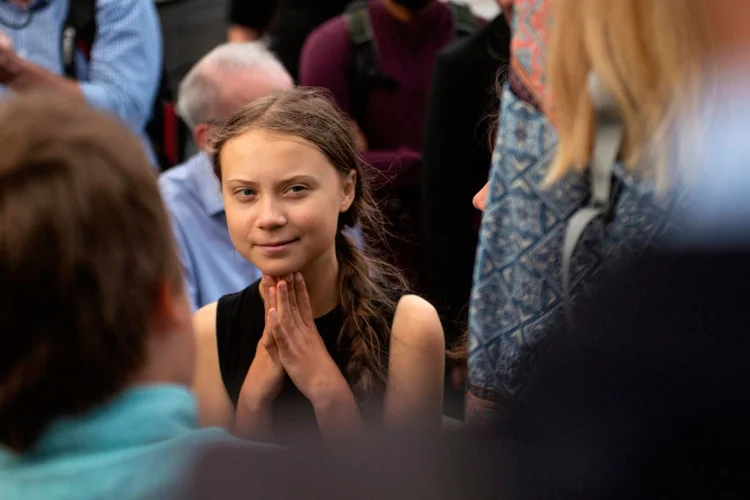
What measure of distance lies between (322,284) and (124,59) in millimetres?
1779

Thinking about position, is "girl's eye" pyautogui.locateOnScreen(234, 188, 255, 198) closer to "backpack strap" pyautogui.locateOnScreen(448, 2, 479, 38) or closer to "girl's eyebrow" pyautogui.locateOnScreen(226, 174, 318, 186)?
"girl's eyebrow" pyautogui.locateOnScreen(226, 174, 318, 186)

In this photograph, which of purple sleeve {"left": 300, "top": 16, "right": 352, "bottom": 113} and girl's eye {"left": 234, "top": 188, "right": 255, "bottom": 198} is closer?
girl's eye {"left": 234, "top": 188, "right": 255, "bottom": 198}

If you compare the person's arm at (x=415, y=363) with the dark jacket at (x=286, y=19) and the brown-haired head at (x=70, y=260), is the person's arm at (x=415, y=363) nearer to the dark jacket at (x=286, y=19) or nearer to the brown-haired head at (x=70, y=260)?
the brown-haired head at (x=70, y=260)

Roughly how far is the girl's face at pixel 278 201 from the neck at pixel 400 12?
138 cm

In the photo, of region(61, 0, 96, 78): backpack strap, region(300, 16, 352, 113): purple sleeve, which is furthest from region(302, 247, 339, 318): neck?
region(61, 0, 96, 78): backpack strap

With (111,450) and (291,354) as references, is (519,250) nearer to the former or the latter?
(291,354)

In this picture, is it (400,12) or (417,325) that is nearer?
(417,325)

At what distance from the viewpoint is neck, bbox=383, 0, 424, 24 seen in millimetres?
2850

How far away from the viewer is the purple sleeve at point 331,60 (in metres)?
2.79

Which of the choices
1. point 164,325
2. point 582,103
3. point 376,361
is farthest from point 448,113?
point 164,325

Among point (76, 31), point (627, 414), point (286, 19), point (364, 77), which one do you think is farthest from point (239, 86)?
point (286, 19)

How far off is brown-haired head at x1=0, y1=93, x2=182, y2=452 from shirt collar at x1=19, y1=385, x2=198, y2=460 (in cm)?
1

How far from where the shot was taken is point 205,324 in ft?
5.19

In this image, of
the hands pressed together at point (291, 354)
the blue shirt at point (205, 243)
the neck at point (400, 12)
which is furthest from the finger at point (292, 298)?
the neck at point (400, 12)
